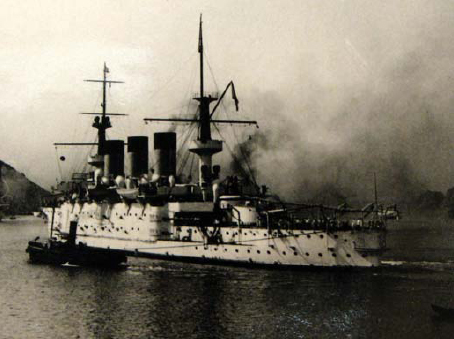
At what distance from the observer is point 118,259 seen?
3306 cm

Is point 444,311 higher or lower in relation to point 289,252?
lower

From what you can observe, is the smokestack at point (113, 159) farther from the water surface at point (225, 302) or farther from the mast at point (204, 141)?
the water surface at point (225, 302)

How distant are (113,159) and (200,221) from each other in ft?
44.4

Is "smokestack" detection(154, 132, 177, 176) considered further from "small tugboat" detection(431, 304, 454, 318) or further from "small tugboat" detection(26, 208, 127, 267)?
"small tugboat" detection(431, 304, 454, 318)

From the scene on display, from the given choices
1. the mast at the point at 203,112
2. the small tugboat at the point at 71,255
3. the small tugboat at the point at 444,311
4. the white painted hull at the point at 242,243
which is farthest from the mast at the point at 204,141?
the small tugboat at the point at 444,311

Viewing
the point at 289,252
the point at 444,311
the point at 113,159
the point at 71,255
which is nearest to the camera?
the point at 444,311

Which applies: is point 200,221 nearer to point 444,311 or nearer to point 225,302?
point 225,302

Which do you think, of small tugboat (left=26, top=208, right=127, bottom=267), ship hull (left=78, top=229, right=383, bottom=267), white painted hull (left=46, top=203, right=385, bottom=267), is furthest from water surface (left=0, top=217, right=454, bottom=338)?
small tugboat (left=26, top=208, right=127, bottom=267)

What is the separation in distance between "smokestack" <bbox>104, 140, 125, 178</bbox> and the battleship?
8 cm

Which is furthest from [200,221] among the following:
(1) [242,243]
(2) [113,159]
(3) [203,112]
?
(2) [113,159]

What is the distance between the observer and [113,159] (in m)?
43.3

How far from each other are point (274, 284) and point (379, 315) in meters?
6.41

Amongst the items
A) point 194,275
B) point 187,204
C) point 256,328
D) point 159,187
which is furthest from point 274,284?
point 159,187

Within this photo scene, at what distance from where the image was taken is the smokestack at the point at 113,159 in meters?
43.3
